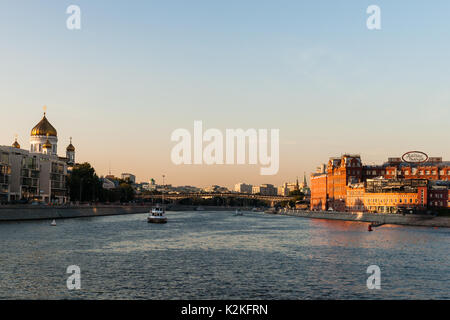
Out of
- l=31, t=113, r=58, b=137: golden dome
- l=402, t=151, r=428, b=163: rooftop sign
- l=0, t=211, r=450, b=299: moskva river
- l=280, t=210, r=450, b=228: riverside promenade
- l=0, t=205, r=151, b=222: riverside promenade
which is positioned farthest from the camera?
l=31, t=113, r=58, b=137: golden dome

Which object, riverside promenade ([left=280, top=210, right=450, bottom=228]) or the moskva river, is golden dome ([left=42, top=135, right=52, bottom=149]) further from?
the moskva river

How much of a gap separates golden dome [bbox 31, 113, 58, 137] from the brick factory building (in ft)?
357

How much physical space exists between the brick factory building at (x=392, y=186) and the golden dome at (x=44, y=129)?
109m

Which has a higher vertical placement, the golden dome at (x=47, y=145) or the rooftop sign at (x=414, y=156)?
the golden dome at (x=47, y=145)

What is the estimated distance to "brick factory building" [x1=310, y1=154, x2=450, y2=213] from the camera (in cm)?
15188

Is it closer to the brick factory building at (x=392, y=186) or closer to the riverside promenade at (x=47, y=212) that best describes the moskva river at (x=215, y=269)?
the riverside promenade at (x=47, y=212)

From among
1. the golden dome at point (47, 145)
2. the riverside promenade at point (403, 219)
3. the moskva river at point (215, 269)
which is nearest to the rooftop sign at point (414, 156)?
the riverside promenade at point (403, 219)

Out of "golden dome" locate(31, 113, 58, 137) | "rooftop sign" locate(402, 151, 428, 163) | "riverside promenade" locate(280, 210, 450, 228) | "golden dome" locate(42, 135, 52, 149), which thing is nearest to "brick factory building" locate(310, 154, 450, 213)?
"rooftop sign" locate(402, 151, 428, 163)

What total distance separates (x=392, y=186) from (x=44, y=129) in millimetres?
121328

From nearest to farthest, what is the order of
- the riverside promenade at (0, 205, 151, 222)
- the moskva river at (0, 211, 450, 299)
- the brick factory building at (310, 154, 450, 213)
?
1. the moskva river at (0, 211, 450, 299)
2. the riverside promenade at (0, 205, 151, 222)
3. the brick factory building at (310, 154, 450, 213)

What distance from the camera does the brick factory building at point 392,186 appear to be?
15188 cm

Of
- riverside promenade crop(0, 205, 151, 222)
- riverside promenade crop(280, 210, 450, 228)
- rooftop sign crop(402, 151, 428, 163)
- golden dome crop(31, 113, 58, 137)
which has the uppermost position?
golden dome crop(31, 113, 58, 137)
